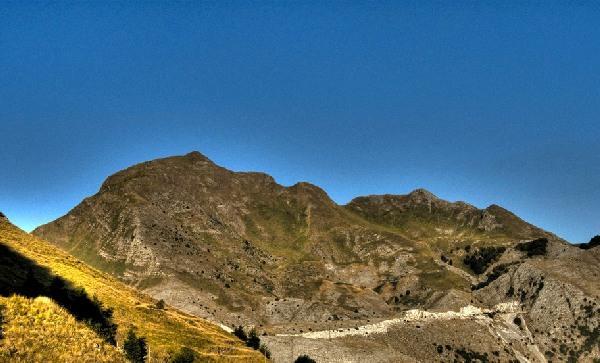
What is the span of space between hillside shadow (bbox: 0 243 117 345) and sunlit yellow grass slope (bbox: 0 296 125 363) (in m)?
38.4

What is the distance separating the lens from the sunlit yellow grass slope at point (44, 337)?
2445cm

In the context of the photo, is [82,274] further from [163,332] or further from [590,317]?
[590,317]

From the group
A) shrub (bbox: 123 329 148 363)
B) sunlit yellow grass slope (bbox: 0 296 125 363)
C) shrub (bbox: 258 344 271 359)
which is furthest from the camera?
shrub (bbox: 258 344 271 359)

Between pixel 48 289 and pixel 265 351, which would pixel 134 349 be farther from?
pixel 265 351

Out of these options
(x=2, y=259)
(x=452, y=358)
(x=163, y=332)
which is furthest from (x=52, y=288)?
(x=452, y=358)

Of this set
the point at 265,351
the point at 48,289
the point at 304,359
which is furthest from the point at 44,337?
the point at 265,351

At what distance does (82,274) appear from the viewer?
392 ft

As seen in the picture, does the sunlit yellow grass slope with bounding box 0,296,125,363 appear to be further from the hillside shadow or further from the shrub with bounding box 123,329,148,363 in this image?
the shrub with bounding box 123,329,148,363

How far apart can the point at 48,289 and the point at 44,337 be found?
61047 millimetres

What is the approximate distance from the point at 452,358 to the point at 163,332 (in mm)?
92703

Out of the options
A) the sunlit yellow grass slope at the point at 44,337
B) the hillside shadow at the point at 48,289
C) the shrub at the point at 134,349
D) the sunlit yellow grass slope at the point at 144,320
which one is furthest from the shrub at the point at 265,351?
the sunlit yellow grass slope at the point at 44,337

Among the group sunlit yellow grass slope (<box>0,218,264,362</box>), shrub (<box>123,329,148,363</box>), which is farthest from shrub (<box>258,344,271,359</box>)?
shrub (<box>123,329,148,363</box>)

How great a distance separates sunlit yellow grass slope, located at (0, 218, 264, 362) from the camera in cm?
9143

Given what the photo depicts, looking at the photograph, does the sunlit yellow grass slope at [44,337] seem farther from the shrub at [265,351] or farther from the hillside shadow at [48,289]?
the shrub at [265,351]
